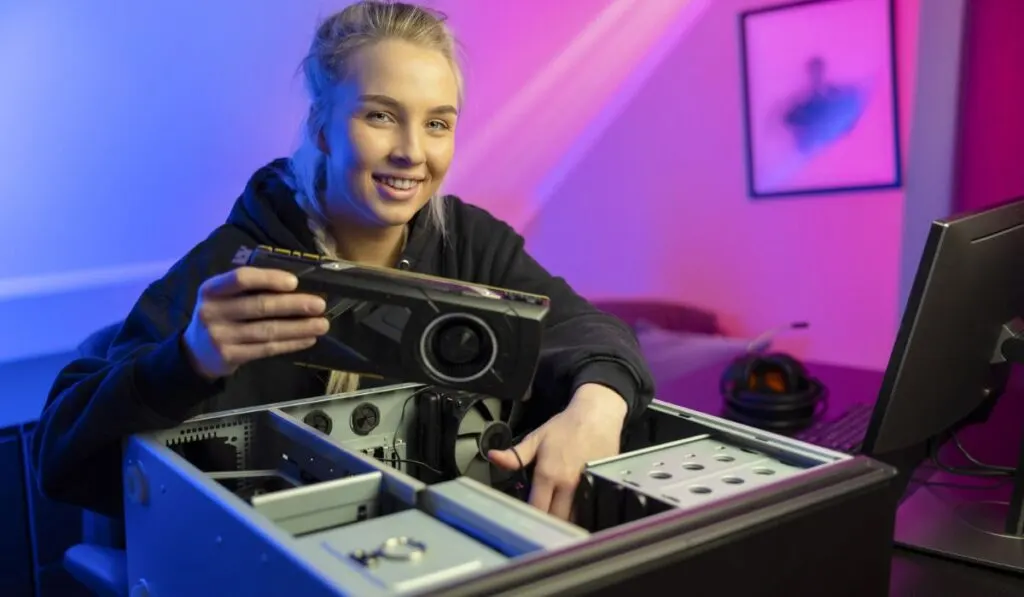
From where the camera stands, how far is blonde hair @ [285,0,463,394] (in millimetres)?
931

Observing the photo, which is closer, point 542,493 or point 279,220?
point 542,493

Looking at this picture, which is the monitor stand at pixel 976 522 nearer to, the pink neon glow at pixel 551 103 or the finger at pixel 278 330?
the finger at pixel 278 330

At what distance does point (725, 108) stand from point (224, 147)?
1076 millimetres


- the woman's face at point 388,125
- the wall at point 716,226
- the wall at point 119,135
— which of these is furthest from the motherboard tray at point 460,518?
the wall at point 716,226

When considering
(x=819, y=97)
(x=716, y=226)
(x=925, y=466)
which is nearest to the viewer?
(x=925, y=466)

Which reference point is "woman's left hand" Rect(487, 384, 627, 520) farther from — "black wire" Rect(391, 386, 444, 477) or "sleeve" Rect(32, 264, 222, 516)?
"sleeve" Rect(32, 264, 222, 516)

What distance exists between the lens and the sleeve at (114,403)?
688 mm

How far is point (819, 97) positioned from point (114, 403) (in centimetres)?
150

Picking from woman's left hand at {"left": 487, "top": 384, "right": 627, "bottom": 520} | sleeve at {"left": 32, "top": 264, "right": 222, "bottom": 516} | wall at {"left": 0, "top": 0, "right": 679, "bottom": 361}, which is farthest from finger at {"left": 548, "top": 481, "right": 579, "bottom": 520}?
wall at {"left": 0, "top": 0, "right": 679, "bottom": 361}

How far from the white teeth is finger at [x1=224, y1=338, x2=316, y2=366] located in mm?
326

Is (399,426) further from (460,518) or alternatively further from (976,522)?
(976,522)

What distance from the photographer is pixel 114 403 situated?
2.30 ft

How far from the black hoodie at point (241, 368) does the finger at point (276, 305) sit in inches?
3.9

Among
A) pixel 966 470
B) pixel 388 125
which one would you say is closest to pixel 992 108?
pixel 966 470
